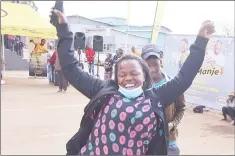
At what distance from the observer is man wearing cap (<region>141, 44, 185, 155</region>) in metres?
2.26

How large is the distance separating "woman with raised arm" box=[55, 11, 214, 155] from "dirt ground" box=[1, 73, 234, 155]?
10.2ft

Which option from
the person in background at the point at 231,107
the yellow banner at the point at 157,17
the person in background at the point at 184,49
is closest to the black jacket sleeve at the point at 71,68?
the yellow banner at the point at 157,17

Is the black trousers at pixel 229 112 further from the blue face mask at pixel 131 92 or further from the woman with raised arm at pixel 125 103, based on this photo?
the blue face mask at pixel 131 92

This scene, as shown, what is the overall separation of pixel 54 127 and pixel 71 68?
4.46 meters

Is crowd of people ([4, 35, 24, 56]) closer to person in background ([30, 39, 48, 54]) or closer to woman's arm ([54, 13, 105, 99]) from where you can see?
person in background ([30, 39, 48, 54])

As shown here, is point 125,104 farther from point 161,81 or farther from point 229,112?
point 229,112

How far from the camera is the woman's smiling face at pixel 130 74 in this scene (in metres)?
1.62

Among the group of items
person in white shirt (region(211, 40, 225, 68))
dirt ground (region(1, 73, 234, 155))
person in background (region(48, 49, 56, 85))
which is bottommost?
dirt ground (region(1, 73, 234, 155))

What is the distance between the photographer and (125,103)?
1546 mm

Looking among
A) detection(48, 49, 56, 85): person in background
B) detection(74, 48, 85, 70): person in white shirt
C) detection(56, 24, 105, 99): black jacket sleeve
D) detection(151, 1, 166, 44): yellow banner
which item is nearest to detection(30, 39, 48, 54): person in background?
detection(74, 48, 85, 70): person in white shirt

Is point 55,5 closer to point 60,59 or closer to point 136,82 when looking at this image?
point 60,59

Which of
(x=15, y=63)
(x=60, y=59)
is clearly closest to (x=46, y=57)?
(x=15, y=63)

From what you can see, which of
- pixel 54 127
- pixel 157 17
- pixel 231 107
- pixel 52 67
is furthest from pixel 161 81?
pixel 52 67

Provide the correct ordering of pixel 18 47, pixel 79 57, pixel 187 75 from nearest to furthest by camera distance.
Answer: pixel 187 75, pixel 79 57, pixel 18 47
